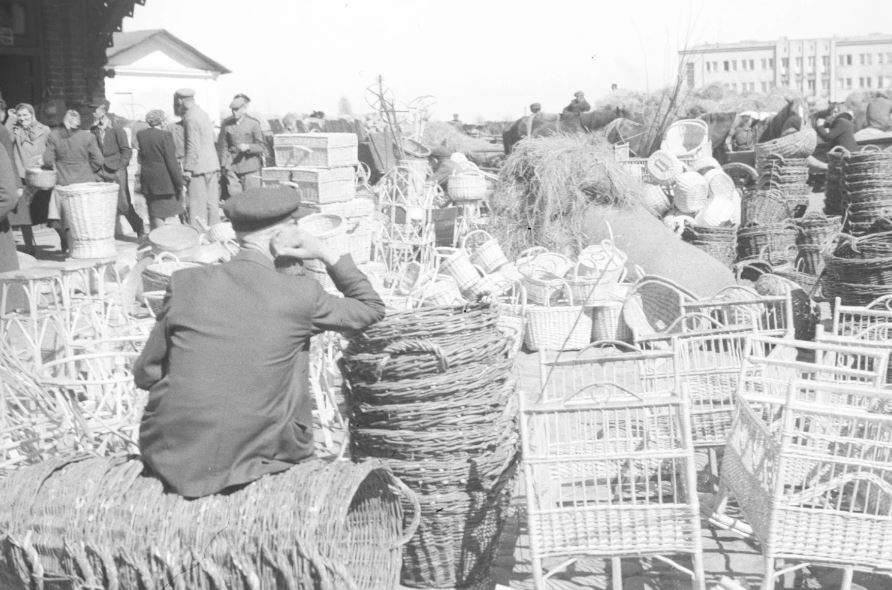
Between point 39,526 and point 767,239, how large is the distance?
326 inches

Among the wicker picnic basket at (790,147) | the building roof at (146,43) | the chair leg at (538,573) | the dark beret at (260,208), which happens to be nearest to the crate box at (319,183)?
the dark beret at (260,208)

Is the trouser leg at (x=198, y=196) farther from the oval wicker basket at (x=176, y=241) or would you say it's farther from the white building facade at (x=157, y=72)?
the white building facade at (x=157, y=72)

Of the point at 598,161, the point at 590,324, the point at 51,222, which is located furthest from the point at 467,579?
the point at 51,222

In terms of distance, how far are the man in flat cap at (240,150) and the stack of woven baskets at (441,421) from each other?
312 inches

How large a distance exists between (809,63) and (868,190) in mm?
53745

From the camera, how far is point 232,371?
3.16 metres

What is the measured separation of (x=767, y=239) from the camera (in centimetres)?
998

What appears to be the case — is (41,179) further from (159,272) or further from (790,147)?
(790,147)

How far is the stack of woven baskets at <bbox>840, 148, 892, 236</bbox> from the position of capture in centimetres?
924

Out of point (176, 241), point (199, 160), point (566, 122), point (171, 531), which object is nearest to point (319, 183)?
point (176, 241)

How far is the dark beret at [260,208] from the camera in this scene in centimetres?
344

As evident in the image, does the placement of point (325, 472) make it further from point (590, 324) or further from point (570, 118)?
point (570, 118)

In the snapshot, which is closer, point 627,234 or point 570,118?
point 627,234

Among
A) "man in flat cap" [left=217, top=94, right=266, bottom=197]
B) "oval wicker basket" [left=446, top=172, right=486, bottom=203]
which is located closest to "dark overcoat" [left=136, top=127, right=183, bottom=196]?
"man in flat cap" [left=217, top=94, right=266, bottom=197]
